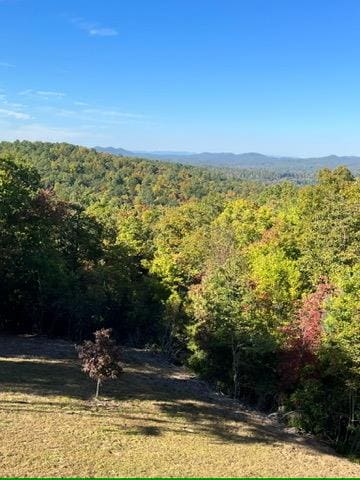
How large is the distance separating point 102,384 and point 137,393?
1434 millimetres

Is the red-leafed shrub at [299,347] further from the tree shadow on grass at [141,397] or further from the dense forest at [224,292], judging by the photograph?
the tree shadow on grass at [141,397]

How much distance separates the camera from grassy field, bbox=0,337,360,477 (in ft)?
39.7

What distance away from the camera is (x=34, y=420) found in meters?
14.1

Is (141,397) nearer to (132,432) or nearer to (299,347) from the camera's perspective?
(132,432)

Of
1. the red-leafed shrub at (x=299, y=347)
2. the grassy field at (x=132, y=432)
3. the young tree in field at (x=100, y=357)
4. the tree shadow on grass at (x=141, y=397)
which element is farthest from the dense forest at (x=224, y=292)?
the young tree in field at (x=100, y=357)

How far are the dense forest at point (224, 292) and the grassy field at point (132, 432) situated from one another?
102 inches

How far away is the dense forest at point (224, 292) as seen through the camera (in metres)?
19.9

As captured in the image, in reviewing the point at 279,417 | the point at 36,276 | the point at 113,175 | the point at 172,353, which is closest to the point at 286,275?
the point at 172,353

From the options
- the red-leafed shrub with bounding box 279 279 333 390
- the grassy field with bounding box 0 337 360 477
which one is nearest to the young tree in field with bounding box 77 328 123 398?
the grassy field with bounding box 0 337 360 477

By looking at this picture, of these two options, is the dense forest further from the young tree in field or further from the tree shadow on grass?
the young tree in field

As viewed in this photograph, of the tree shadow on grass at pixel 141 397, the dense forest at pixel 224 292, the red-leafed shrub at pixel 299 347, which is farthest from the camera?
the red-leafed shrub at pixel 299 347

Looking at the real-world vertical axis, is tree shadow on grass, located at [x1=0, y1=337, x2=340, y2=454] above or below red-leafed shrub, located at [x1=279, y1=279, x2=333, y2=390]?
below

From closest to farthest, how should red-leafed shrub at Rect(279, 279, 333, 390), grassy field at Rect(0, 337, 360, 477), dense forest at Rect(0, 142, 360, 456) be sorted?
grassy field at Rect(0, 337, 360, 477), dense forest at Rect(0, 142, 360, 456), red-leafed shrub at Rect(279, 279, 333, 390)

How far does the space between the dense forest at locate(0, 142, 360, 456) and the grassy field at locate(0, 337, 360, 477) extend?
259 centimetres
